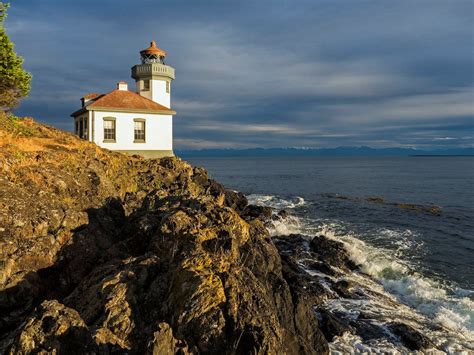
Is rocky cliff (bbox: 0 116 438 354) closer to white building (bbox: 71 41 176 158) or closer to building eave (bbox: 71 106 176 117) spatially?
building eave (bbox: 71 106 176 117)

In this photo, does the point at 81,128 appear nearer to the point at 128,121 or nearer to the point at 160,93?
the point at 128,121

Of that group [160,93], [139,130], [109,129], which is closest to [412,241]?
[139,130]

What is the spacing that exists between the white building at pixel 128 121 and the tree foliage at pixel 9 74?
965 centimetres

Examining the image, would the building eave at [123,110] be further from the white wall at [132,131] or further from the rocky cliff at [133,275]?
the rocky cliff at [133,275]

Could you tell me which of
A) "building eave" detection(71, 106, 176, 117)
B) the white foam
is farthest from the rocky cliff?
the white foam

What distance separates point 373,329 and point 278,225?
16.0 meters

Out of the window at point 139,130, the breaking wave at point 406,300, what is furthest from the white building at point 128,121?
the breaking wave at point 406,300

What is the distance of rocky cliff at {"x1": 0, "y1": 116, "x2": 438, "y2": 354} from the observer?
311 inches

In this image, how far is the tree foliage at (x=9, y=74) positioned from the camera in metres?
18.9

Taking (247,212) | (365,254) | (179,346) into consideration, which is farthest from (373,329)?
(247,212)

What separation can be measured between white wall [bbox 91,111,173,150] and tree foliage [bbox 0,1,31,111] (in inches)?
392

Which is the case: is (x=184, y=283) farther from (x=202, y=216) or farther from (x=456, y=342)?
(x=456, y=342)

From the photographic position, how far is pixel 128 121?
30.8 meters

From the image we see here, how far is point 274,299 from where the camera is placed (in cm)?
1127
